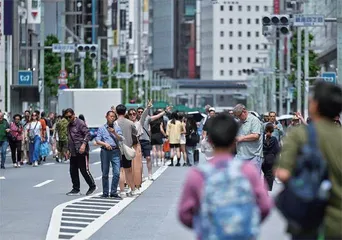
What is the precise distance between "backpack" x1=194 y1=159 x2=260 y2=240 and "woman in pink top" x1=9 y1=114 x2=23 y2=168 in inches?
1187

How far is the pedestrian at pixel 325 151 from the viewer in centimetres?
771

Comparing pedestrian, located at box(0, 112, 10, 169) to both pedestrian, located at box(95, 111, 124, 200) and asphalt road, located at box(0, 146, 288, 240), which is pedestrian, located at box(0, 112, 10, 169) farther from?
pedestrian, located at box(95, 111, 124, 200)

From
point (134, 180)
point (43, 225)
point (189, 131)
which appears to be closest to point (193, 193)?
point (43, 225)

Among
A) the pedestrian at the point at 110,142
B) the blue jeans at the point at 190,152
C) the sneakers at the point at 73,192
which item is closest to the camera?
the pedestrian at the point at 110,142

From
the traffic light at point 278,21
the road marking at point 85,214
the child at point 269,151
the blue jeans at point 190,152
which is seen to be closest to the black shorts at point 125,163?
the road marking at point 85,214

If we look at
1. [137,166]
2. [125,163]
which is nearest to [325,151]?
[125,163]

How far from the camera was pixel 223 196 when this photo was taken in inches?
296

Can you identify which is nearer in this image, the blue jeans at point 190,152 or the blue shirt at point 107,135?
the blue shirt at point 107,135

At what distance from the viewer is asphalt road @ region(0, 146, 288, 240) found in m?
16.4

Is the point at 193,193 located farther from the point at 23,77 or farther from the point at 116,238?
the point at 23,77

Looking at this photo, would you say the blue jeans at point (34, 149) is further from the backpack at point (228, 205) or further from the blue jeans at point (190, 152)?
the backpack at point (228, 205)

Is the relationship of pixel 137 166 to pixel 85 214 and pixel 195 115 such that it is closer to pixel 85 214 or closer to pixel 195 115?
pixel 85 214

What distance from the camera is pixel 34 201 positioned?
902 inches

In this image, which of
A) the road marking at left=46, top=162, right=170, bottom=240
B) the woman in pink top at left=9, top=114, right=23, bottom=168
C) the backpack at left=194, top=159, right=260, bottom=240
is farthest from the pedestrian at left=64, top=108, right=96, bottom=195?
the backpack at left=194, top=159, right=260, bottom=240
